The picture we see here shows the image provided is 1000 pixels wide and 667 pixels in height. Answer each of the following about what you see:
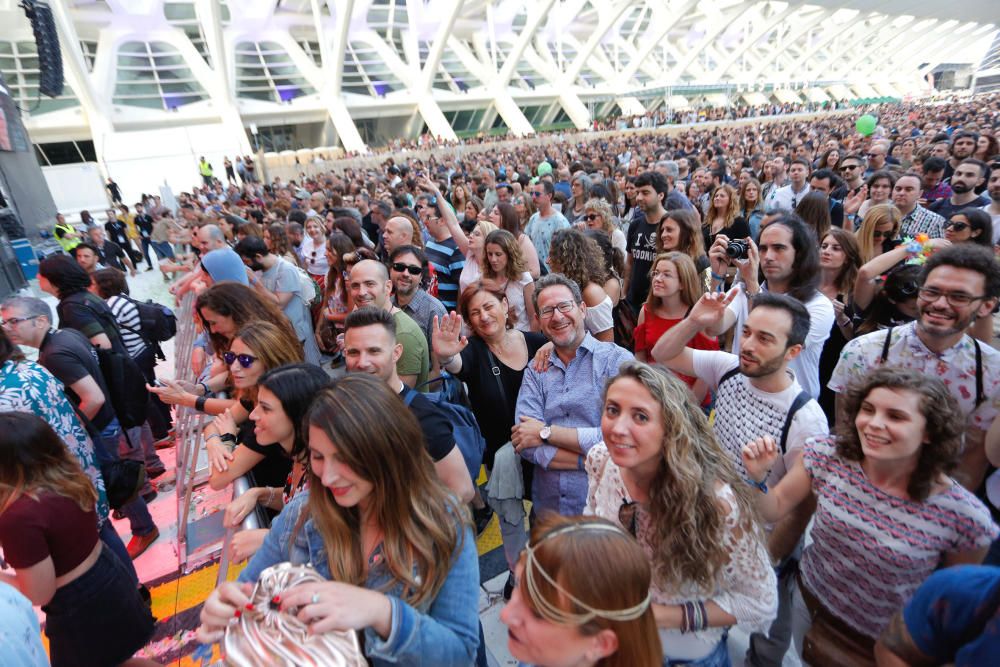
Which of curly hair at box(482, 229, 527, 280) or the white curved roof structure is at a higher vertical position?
the white curved roof structure

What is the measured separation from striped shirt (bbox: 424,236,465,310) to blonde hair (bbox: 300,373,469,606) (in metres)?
3.75

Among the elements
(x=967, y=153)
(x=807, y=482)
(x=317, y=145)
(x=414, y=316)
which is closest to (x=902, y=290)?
Answer: (x=807, y=482)

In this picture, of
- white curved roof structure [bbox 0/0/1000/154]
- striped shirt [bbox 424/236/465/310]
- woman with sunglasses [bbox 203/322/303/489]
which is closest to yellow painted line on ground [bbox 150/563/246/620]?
woman with sunglasses [bbox 203/322/303/489]

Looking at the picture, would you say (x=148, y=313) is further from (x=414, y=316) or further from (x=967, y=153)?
(x=967, y=153)

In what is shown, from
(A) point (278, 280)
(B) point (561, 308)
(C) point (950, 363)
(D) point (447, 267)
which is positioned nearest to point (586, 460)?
(B) point (561, 308)

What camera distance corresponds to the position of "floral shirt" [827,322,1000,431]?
228cm

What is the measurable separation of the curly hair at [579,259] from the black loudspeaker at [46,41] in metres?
20.3

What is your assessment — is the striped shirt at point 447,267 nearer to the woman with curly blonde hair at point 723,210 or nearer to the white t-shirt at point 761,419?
the woman with curly blonde hair at point 723,210

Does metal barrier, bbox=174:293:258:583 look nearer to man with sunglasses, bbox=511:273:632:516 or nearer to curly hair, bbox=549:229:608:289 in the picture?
man with sunglasses, bbox=511:273:632:516

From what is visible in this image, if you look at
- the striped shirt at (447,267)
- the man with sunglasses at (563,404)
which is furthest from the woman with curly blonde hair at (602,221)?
the man with sunglasses at (563,404)

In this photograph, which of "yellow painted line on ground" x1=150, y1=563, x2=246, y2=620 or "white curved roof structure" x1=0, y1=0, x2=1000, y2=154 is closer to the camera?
"yellow painted line on ground" x1=150, y1=563, x2=246, y2=620

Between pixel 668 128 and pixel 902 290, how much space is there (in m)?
30.7

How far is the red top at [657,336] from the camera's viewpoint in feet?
10.8

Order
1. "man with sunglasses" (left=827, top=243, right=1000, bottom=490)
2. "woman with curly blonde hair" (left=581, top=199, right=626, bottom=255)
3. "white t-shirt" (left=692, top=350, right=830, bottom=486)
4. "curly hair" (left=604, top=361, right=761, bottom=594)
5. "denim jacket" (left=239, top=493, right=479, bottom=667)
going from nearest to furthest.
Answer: "denim jacket" (left=239, top=493, right=479, bottom=667), "curly hair" (left=604, top=361, right=761, bottom=594), "white t-shirt" (left=692, top=350, right=830, bottom=486), "man with sunglasses" (left=827, top=243, right=1000, bottom=490), "woman with curly blonde hair" (left=581, top=199, right=626, bottom=255)
